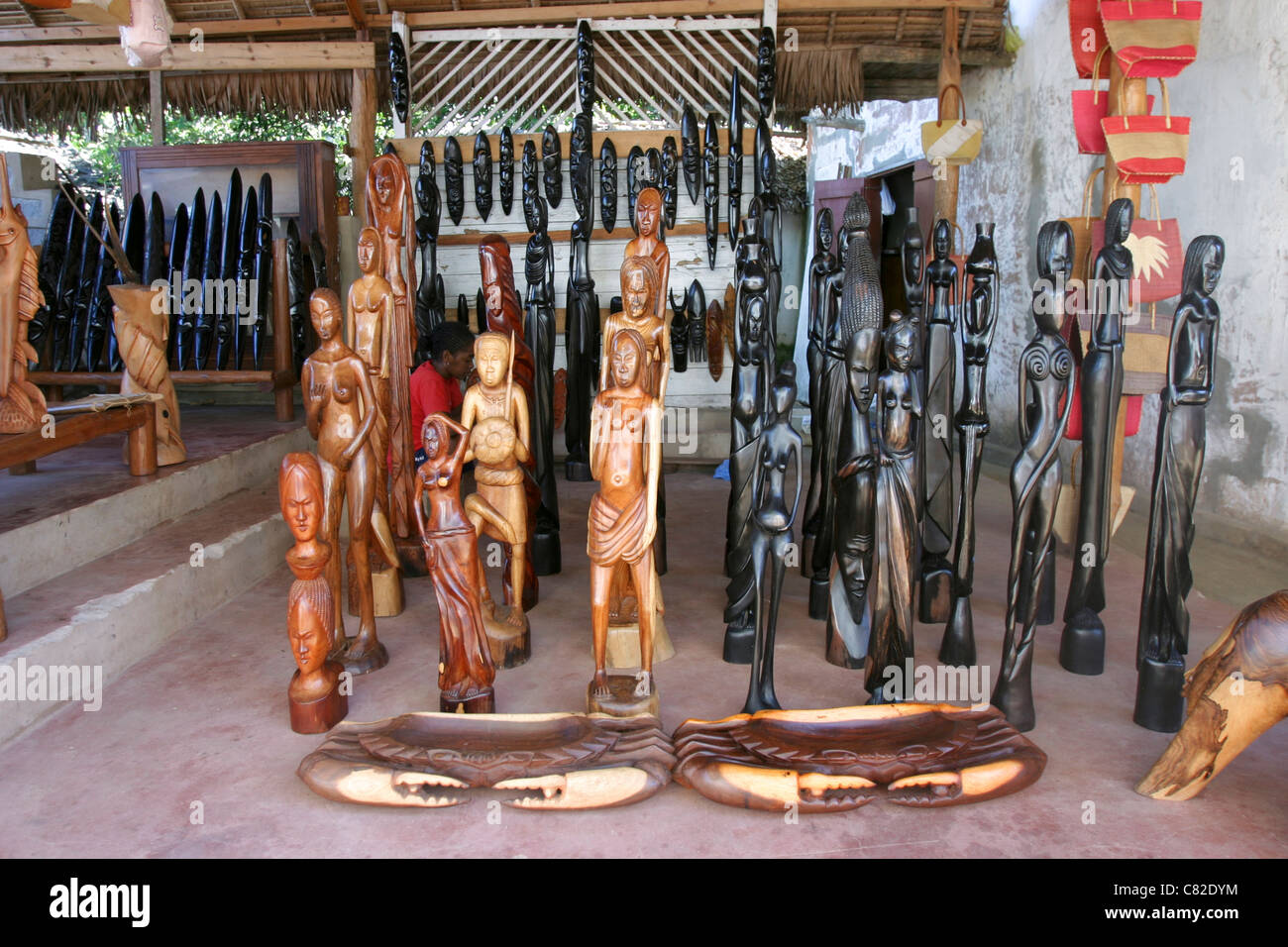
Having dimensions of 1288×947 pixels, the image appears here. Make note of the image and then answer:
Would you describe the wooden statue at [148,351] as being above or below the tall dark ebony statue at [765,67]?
below

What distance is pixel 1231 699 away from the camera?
7.66 feet

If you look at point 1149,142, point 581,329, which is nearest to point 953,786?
point 1149,142

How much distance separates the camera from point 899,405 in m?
2.89

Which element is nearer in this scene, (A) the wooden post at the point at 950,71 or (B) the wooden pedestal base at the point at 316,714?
(B) the wooden pedestal base at the point at 316,714

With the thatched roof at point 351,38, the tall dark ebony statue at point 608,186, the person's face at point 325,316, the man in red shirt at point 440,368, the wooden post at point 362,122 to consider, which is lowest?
the man in red shirt at point 440,368

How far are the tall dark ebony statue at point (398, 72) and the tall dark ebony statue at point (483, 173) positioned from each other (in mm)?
651

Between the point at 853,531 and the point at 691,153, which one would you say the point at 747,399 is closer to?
the point at 853,531

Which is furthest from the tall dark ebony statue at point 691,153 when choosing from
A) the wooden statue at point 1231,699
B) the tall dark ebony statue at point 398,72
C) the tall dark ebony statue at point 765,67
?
the wooden statue at point 1231,699

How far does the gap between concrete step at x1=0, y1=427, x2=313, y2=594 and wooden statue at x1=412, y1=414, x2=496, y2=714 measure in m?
1.53

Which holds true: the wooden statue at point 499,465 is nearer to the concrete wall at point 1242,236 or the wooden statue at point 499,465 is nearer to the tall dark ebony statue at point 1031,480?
the tall dark ebony statue at point 1031,480

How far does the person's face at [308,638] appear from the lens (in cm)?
283

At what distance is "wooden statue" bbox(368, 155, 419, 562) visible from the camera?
400cm

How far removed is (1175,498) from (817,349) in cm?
172

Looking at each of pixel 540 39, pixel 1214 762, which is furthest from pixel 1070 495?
pixel 540 39
